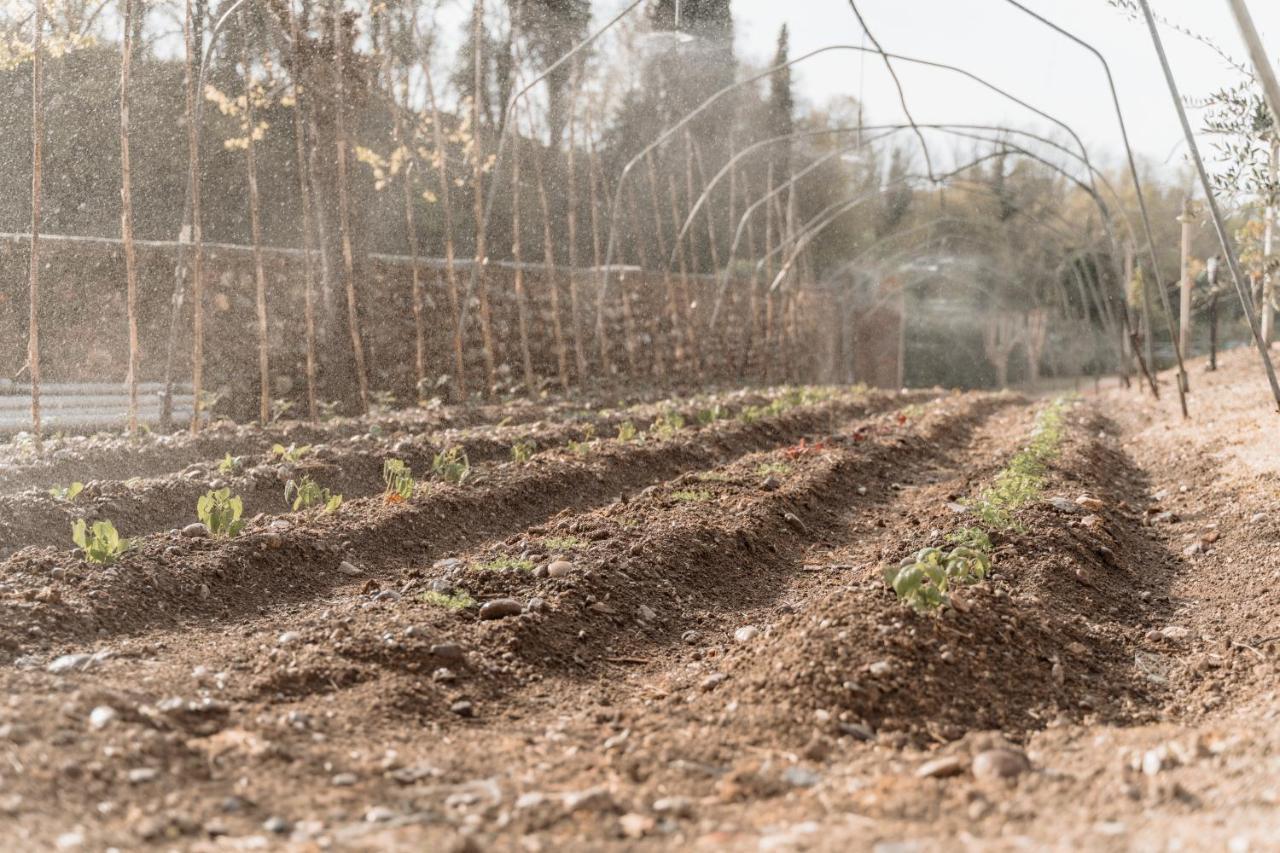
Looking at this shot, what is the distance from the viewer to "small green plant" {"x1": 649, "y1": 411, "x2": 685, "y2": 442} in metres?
8.94

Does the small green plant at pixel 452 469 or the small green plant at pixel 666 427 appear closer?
the small green plant at pixel 452 469

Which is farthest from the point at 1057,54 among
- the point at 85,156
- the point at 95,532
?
the point at 95,532

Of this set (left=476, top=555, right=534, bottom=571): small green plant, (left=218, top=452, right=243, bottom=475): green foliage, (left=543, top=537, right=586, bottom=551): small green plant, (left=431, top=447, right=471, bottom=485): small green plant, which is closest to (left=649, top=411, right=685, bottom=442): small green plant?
(left=431, top=447, right=471, bottom=485): small green plant

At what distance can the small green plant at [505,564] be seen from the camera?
15.2 feet

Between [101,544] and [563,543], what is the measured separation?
1763 mm

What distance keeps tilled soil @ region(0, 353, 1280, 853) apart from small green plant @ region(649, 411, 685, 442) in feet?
7.07

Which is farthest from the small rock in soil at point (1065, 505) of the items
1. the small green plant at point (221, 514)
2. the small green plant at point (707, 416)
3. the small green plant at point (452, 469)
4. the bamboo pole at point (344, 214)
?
the bamboo pole at point (344, 214)

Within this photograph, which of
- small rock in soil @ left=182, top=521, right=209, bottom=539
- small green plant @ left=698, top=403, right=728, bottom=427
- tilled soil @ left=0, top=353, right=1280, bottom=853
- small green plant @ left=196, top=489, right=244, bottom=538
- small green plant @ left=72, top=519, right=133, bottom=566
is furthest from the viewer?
small green plant @ left=698, top=403, right=728, bottom=427

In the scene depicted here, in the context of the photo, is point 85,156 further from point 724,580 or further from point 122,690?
point 122,690

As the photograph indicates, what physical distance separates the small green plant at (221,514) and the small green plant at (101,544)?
55 cm

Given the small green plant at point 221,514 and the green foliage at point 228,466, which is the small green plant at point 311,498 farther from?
the green foliage at point 228,466

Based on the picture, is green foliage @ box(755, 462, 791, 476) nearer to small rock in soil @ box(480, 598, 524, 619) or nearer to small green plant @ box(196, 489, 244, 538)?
small green plant @ box(196, 489, 244, 538)

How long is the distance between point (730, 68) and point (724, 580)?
12806 mm

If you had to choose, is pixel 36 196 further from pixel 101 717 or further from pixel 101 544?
pixel 101 717
